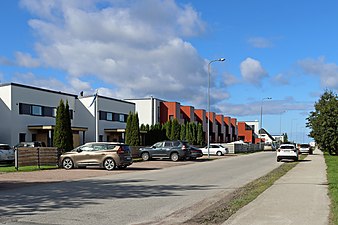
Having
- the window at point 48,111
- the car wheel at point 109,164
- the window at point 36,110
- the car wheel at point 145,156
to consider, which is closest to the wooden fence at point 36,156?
the car wheel at point 109,164

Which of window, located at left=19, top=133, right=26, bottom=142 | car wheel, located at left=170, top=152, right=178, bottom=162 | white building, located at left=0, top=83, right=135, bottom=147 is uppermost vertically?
white building, located at left=0, top=83, right=135, bottom=147

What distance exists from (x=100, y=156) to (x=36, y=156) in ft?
13.4

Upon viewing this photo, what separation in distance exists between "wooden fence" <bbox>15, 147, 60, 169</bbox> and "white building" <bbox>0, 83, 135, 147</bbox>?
1494cm

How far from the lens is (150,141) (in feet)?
189

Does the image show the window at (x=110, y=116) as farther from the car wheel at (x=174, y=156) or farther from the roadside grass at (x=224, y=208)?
the roadside grass at (x=224, y=208)

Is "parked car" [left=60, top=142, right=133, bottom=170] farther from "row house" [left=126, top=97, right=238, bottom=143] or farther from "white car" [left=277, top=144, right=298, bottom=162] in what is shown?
"row house" [left=126, top=97, right=238, bottom=143]

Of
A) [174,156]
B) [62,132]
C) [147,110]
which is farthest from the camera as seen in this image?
[147,110]

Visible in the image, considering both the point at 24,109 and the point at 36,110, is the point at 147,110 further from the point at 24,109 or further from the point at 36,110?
the point at 24,109

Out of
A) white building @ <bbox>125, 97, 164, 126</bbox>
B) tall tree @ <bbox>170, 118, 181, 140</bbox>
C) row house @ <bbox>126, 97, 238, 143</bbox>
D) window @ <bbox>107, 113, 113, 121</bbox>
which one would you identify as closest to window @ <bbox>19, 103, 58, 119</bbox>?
window @ <bbox>107, 113, 113, 121</bbox>

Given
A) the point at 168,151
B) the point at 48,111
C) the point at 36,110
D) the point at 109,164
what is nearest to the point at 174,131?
the point at 48,111

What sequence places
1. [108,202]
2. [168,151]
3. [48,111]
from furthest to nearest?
1. [48,111]
2. [168,151]
3. [108,202]

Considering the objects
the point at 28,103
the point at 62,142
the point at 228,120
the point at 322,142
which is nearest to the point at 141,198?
the point at 62,142

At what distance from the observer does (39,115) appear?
45969 millimetres

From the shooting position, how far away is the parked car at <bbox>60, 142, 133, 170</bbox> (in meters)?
25.9
